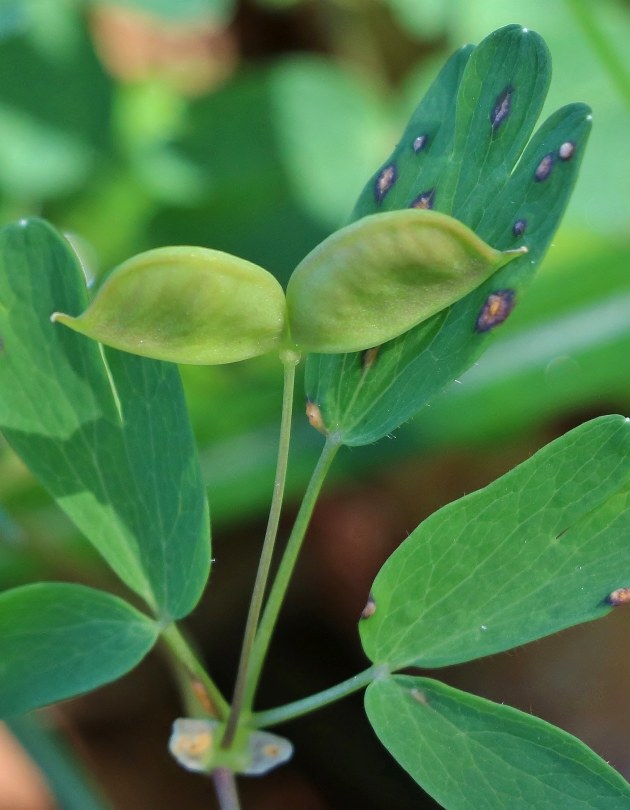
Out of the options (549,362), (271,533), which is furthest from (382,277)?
(549,362)

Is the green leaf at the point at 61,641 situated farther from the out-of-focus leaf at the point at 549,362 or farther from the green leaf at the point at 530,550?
the out-of-focus leaf at the point at 549,362

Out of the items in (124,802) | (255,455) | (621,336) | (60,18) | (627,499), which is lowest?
(124,802)

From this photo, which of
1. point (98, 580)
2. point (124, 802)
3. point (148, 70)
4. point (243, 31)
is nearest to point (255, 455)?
point (98, 580)

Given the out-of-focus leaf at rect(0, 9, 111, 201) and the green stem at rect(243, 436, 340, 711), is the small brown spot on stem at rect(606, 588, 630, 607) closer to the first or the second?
the green stem at rect(243, 436, 340, 711)

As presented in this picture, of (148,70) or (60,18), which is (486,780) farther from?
(148,70)

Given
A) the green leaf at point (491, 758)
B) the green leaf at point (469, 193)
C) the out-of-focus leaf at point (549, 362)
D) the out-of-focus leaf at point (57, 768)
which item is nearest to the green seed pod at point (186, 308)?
the green leaf at point (469, 193)

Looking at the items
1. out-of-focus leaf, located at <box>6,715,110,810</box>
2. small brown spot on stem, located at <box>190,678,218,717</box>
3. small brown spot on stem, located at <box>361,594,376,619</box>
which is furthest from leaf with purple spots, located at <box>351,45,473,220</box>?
out-of-focus leaf, located at <box>6,715,110,810</box>
